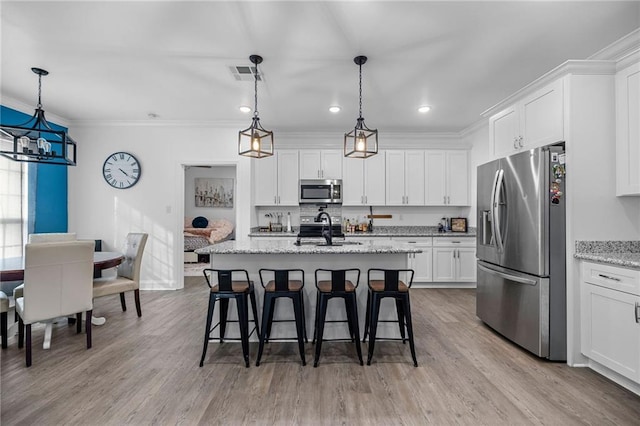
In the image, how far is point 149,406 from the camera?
2035 millimetres

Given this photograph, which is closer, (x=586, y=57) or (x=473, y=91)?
(x=586, y=57)

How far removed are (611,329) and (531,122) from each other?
70.2 inches

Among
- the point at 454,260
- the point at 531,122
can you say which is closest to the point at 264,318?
the point at 531,122

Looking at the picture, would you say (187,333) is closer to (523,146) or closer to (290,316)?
(290,316)

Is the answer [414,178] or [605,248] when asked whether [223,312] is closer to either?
[605,248]

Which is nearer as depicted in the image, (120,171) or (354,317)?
(354,317)

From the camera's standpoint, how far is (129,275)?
3779mm

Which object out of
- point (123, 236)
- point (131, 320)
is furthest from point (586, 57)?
point (123, 236)

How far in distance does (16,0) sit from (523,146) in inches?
166

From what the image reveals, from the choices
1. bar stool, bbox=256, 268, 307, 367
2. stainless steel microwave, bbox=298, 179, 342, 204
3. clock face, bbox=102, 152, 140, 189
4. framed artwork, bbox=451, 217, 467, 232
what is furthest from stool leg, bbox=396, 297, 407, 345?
clock face, bbox=102, 152, 140, 189

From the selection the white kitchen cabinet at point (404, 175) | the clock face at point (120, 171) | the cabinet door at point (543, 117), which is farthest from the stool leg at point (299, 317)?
the clock face at point (120, 171)

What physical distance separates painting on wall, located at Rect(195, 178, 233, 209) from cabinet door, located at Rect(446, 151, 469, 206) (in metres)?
5.84

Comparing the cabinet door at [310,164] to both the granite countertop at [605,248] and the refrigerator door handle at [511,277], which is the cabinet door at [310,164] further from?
the granite countertop at [605,248]

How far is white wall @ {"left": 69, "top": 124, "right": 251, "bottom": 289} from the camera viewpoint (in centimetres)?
510
